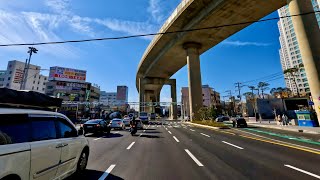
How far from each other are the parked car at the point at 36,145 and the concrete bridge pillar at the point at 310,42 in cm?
2266

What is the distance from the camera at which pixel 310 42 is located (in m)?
18.6

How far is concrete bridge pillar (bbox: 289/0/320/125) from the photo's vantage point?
59.7 ft

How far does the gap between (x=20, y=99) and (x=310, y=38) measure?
2485cm

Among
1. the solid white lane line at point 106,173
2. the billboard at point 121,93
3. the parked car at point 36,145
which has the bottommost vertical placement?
the solid white lane line at point 106,173

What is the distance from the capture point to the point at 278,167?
239 inches

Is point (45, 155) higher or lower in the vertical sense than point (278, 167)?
higher

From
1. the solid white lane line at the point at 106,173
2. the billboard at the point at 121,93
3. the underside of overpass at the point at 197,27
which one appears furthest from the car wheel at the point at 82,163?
the billboard at the point at 121,93

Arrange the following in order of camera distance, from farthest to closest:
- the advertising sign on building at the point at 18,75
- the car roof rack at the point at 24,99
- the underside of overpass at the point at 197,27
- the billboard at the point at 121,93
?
the billboard at the point at 121,93 → the advertising sign on building at the point at 18,75 → the underside of overpass at the point at 197,27 → the car roof rack at the point at 24,99

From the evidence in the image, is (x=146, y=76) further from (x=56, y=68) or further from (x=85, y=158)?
→ (x=85, y=158)

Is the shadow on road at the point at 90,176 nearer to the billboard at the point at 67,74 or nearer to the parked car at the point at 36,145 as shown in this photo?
the parked car at the point at 36,145

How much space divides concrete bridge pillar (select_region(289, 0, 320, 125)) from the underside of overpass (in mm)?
130

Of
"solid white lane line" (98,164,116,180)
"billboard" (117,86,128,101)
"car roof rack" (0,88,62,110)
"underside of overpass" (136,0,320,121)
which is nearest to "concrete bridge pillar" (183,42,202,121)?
"underside of overpass" (136,0,320,121)

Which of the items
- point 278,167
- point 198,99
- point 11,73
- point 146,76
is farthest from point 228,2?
point 11,73

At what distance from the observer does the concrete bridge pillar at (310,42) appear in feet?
59.7
